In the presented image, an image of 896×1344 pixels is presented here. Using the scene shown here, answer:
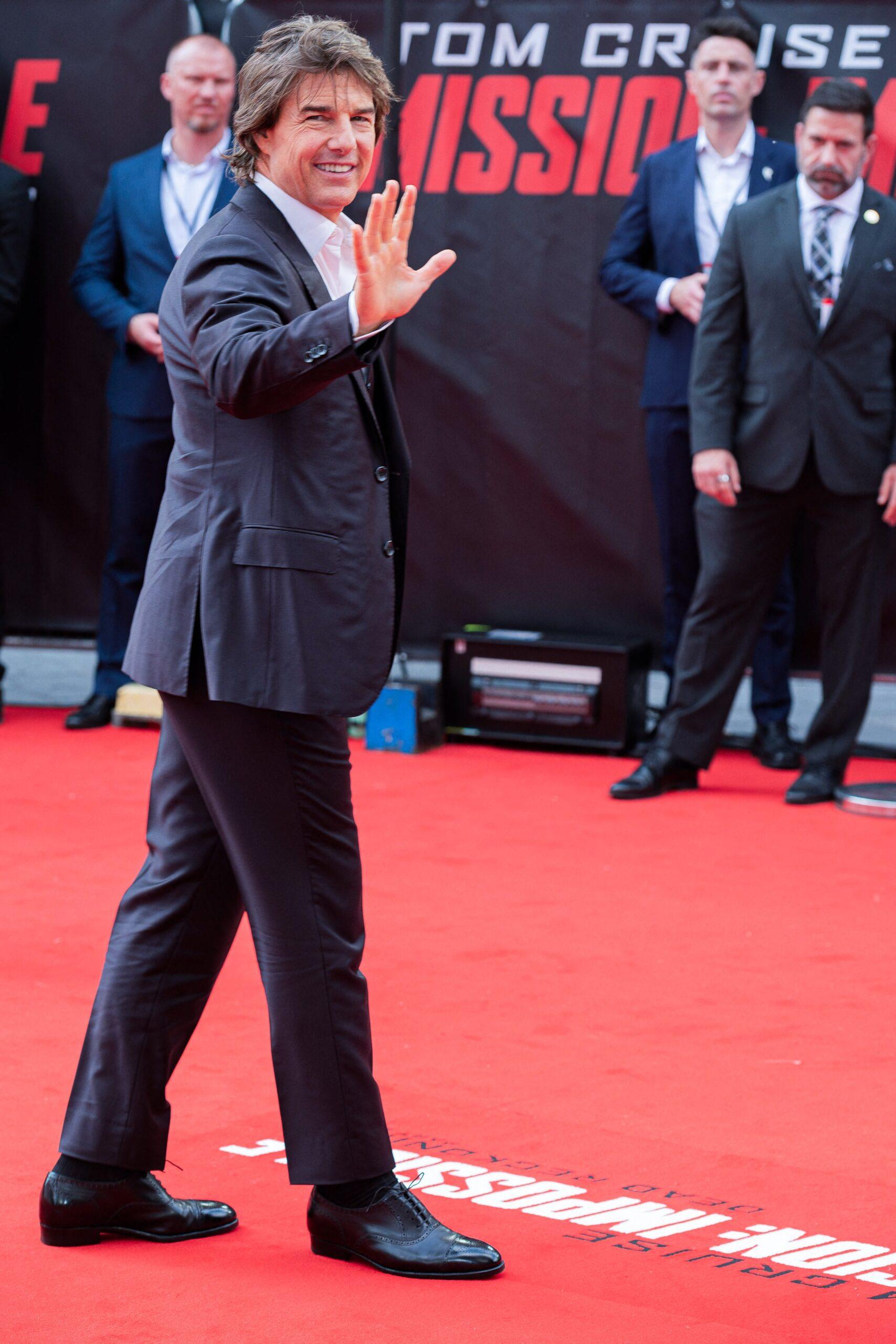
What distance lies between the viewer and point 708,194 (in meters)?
5.81

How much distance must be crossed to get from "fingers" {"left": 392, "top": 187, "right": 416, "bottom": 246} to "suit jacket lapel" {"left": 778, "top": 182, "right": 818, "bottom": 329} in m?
3.30

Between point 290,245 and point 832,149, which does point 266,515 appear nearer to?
point 290,245

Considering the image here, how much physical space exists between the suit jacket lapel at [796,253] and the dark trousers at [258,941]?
3311 millimetres

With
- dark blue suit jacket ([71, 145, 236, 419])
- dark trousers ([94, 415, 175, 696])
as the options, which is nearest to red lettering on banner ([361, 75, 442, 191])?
dark blue suit jacket ([71, 145, 236, 419])

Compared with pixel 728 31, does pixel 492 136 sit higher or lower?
lower

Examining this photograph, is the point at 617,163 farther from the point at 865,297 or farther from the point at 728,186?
the point at 865,297

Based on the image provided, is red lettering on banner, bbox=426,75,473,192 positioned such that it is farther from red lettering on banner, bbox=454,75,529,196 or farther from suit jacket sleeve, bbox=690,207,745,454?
suit jacket sleeve, bbox=690,207,745,454

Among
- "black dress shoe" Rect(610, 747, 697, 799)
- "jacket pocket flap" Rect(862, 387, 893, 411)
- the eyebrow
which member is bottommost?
"black dress shoe" Rect(610, 747, 697, 799)

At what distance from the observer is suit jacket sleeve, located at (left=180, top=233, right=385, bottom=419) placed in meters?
2.03

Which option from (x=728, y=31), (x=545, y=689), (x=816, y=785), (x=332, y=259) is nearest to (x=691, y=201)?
(x=728, y=31)

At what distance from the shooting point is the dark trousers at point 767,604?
5.33 m

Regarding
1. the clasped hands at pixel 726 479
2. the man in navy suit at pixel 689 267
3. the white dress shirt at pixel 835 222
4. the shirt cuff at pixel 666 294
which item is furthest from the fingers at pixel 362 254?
the shirt cuff at pixel 666 294

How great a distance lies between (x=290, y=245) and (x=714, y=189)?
3.86 meters

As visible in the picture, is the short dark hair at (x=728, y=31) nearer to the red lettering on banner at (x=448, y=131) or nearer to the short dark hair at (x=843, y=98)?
the short dark hair at (x=843, y=98)
